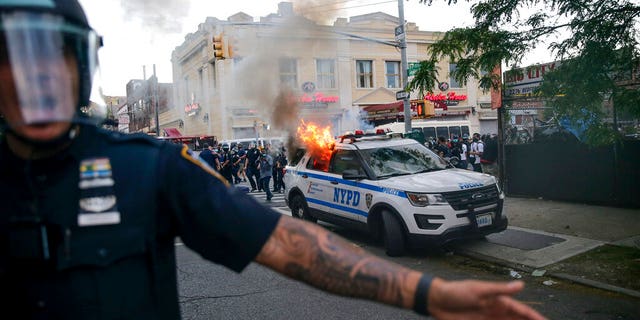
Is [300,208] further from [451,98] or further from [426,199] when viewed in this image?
[451,98]

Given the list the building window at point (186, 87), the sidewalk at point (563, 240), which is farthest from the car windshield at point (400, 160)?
the building window at point (186, 87)

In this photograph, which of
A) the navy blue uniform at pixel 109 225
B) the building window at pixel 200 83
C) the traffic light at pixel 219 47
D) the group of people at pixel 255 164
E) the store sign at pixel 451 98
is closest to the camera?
the navy blue uniform at pixel 109 225

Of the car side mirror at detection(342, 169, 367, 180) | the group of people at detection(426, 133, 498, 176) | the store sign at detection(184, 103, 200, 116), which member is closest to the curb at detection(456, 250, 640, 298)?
the car side mirror at detection(342, 169, 367, 180)

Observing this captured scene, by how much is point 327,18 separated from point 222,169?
291 inches

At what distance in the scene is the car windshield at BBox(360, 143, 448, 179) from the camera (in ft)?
25.2

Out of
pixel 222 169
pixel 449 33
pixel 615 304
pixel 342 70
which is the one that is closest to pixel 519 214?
pixel 449 33

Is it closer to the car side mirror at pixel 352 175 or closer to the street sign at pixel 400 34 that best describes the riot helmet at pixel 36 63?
the car side mirror at pixel 352 175

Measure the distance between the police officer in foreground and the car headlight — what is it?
544 cm

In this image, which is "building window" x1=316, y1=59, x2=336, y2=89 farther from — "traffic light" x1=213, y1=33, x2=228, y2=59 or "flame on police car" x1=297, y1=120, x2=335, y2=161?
"flame on police car" x1=297, y1=120, x2=335, y2=161

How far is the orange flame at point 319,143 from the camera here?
8.75m

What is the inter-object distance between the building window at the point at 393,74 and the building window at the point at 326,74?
4812 millimetres

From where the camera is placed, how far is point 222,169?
709 inches

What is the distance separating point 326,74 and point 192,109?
→ 10360 millimetres

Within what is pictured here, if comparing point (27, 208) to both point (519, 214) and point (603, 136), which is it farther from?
point (519, 214)
